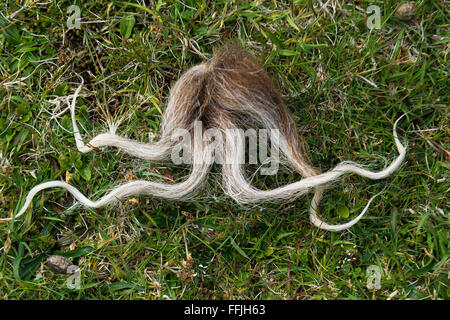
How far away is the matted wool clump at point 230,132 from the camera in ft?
5.25

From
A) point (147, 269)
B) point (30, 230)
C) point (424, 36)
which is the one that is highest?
point (424, 36)

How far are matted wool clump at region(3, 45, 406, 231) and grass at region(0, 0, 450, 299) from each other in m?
0.07

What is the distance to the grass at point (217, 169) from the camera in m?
1.67

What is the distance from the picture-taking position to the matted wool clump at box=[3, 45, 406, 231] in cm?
160

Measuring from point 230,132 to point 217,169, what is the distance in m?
0.19

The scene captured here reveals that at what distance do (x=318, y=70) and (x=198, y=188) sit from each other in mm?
723

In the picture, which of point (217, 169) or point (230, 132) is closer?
point (230, 132)

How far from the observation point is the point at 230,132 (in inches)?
62.8

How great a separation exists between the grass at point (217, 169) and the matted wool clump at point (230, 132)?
Answer: 7cm

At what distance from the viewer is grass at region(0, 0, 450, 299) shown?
1.67 m

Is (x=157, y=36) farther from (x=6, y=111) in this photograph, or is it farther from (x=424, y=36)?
(x=424, y=36)

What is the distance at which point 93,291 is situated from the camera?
1.69 meters

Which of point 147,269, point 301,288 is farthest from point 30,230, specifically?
point 301,288

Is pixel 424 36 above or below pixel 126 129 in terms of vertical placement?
above
